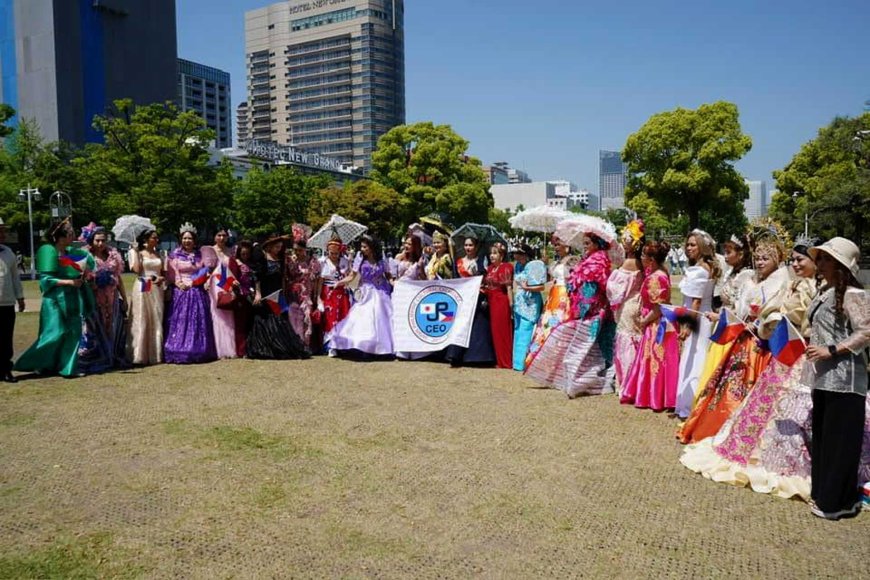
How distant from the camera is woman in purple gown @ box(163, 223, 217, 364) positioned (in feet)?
28.7

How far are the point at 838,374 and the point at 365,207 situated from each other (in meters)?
40.1

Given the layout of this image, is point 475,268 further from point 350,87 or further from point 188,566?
point 350,87

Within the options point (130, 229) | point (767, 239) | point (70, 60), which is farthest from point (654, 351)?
point (70, 60)

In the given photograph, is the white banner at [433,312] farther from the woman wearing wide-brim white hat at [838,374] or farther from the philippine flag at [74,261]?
the woman wearing wide-brim white hat at [838,374]

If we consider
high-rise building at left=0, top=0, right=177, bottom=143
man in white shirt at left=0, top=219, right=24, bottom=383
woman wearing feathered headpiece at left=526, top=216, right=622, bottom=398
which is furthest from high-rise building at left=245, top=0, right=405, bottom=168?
woman wearing feathered headpiece at left=526, top=216, right=622, bottom=398

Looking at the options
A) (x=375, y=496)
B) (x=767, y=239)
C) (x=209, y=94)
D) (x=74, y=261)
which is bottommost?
(x=375, y=496)

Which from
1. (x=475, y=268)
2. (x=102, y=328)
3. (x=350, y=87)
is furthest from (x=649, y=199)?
(x=350, y=87)

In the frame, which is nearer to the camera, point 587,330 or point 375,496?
point 375,496

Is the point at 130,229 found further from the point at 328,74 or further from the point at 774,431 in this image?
the point at 328,74

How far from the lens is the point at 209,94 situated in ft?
476

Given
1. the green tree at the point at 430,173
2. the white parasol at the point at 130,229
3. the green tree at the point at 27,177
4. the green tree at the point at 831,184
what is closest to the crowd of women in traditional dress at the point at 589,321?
the white parasol at the point at 130,229

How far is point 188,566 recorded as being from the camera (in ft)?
10.9

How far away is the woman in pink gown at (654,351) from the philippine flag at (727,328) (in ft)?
3.31

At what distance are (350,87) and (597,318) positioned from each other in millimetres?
114006
